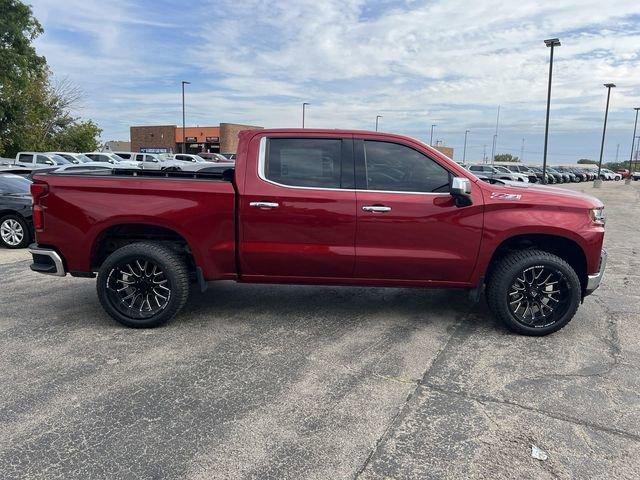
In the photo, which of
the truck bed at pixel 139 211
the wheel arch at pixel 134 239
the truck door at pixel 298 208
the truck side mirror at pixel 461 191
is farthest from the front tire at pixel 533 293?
the wheel arch at pixel 134 239

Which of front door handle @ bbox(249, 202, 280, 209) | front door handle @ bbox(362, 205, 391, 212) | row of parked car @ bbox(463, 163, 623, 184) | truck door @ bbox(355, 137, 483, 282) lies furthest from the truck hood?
row of parked car @ bbox(463, 163, 623, 184)

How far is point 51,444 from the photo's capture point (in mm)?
2975

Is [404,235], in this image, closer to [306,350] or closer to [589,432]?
[306,350]

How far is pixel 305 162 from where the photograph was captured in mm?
4879

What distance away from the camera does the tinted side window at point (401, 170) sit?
4.80m

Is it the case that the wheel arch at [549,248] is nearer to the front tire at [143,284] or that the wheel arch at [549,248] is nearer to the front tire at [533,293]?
the front tire at [533,293]

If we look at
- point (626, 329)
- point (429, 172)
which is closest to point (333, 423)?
point (429, 172)

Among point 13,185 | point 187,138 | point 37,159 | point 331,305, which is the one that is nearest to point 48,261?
point 331,305

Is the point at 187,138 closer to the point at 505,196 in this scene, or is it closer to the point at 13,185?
the point at 13,185

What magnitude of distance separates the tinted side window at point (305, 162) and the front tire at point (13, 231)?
266 inches

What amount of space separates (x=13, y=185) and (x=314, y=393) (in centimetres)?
865

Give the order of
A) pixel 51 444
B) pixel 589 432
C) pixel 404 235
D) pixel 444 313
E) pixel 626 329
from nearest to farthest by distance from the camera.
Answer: pixel 51 444 → pixel 589 432 → pixel 404 235 → pixel 626 329 → pixel 444 313

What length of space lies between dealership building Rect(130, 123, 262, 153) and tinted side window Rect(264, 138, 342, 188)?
55.3 m

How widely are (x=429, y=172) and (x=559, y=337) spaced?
1.99m
